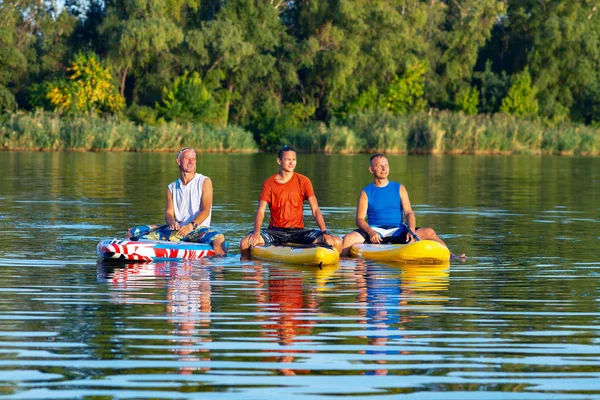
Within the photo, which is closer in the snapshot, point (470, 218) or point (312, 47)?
point (470, 218)

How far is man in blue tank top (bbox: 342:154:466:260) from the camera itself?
1513 cm

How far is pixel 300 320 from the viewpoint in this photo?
31.7ft

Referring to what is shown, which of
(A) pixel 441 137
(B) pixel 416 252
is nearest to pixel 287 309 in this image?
(B) pixel 416 252

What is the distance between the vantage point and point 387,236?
15.4m

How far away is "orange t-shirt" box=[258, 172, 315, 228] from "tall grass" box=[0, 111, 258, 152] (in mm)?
46265

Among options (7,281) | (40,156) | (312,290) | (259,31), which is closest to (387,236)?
(312,290)

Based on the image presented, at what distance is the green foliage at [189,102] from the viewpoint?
69125mm

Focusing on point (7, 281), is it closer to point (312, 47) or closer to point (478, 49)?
point (312, 47)

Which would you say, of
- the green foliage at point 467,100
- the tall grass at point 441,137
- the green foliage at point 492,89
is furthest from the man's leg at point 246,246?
the green foliage at point 492,89

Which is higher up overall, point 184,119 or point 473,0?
point 473,0

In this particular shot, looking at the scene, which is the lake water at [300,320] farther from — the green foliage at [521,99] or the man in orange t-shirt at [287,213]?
the green foliage at [521,99]

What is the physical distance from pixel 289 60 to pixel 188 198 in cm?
6110

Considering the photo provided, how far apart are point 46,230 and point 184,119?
50707mm

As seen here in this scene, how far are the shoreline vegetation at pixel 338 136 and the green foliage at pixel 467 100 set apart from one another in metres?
9.21
